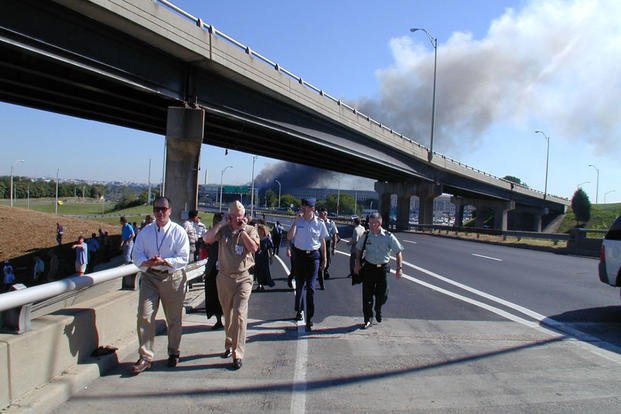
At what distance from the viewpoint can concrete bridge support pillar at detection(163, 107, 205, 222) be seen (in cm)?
1992

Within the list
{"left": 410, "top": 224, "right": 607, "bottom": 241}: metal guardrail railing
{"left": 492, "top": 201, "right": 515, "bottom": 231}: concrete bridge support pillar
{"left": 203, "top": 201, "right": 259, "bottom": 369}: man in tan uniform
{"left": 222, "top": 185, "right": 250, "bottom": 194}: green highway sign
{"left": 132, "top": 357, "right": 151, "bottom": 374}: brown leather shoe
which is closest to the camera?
{"left": 132, "top": 357, "right": 151, "bottom": 374}: brown leather shoe

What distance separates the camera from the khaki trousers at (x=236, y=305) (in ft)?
18.7

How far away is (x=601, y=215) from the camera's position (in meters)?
102

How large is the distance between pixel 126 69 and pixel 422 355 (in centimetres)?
1437

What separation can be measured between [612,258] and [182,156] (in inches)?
622

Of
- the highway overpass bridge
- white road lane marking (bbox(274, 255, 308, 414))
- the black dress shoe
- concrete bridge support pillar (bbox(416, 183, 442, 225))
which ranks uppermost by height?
the highway overpass bridge

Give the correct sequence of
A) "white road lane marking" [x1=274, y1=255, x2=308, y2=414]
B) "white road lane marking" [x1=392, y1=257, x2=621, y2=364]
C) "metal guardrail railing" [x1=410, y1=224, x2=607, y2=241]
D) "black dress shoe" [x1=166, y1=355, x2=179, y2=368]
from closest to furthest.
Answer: "white road lane marking" [x1=274, y1=255, x2=308, y2=414] < "black dress shoe" [x1=166, y1=355, x2=179, y2=368] < "white road lane marking" [x1=392, y1=257, x2=621, y2=364] < "metal guardrail railing" [x1=410, y1=224, x2=607, y2=241]

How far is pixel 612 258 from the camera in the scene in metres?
8.91

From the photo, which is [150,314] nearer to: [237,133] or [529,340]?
[529,340]

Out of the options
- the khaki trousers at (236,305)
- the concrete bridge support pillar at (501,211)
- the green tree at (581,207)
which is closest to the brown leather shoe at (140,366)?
the khaki trousers at (236,305)

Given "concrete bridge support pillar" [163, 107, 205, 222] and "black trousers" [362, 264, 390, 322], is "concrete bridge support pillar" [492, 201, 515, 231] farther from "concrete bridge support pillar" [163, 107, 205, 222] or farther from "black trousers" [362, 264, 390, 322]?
"black trousers" [362, 264, 390, 322]

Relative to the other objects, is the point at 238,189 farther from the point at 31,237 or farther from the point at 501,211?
the point at 31,237

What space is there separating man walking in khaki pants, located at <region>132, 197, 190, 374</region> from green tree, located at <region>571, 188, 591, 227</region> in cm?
9273

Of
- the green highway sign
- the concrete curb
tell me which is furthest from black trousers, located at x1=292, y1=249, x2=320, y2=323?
the green highway sign
